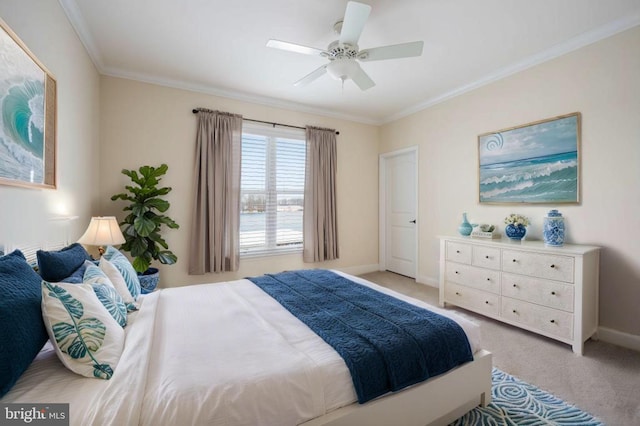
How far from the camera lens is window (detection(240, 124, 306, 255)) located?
12.9 feet

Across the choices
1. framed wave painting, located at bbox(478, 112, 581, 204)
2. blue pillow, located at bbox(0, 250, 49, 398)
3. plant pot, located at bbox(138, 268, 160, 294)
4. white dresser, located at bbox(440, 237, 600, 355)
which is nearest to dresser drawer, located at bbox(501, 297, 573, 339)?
white dresser, located at bbox(440, 237, 600, 355)

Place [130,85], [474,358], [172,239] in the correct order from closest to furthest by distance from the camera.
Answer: [474,358], [130,85], [172,239]

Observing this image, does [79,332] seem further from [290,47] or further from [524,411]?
[524,411]

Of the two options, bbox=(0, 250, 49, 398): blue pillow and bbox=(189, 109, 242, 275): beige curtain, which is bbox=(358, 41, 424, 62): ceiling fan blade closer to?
bbox=(189, 109, 242, 275): beige curtain

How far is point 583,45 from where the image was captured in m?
2.56

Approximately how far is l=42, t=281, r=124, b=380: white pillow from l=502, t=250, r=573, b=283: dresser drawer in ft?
10.0

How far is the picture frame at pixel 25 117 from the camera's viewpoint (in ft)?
4.42

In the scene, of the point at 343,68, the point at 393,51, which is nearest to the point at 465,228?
the point at 393,51

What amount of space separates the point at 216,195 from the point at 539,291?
356cm

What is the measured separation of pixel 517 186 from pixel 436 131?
1355 millimetres

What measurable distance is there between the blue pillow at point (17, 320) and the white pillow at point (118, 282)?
0.58m

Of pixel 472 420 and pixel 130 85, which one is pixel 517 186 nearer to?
pixel 472 420

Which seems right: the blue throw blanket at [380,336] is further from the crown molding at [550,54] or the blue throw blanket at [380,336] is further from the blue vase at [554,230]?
the crown molding at [550,54]

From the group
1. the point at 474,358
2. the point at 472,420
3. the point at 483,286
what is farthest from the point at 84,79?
the point at 483,286
